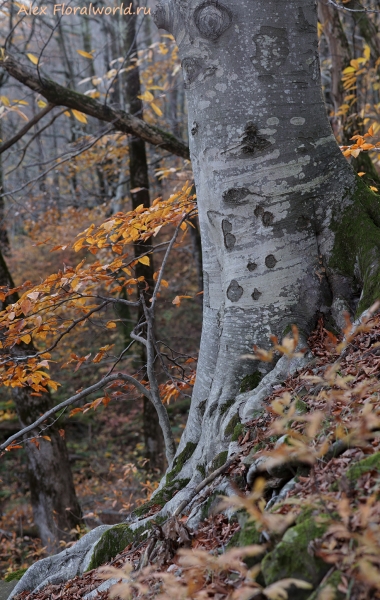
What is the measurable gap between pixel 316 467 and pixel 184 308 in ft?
41.3

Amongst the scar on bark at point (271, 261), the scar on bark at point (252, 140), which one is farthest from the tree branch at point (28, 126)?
the scar on bark at point (271, 261)

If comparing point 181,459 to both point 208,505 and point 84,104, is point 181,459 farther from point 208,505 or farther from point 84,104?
point 84,104

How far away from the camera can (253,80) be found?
9.61 ft

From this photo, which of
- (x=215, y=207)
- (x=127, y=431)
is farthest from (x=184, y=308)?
(x=215, y=207)

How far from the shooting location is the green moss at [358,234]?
286cm

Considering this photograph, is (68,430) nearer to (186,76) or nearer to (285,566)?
(186,76)

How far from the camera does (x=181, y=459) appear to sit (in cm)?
339

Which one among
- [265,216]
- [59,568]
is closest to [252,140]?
[265,216]

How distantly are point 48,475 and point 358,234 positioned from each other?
18.0 ft

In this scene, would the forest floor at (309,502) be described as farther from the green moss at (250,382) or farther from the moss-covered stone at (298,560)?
the green moss at (250,382)

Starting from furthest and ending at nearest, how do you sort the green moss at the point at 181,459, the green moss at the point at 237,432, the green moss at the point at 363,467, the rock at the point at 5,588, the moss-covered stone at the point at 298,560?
the rock at the point at 5,588, the green moss at the point at 181,459, the green moss at the point at 237,432, the green moss at the point at 363,467, the moss-covered stone at the point at 298,560

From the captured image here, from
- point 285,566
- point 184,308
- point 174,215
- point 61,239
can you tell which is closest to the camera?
point 285,566

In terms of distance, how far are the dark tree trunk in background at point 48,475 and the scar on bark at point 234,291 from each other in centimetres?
417

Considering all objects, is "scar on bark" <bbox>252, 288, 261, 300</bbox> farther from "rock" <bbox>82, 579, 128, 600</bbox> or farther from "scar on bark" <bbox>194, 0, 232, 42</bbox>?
"rock" <bbox>82, 579, 128, 600</bbox>
